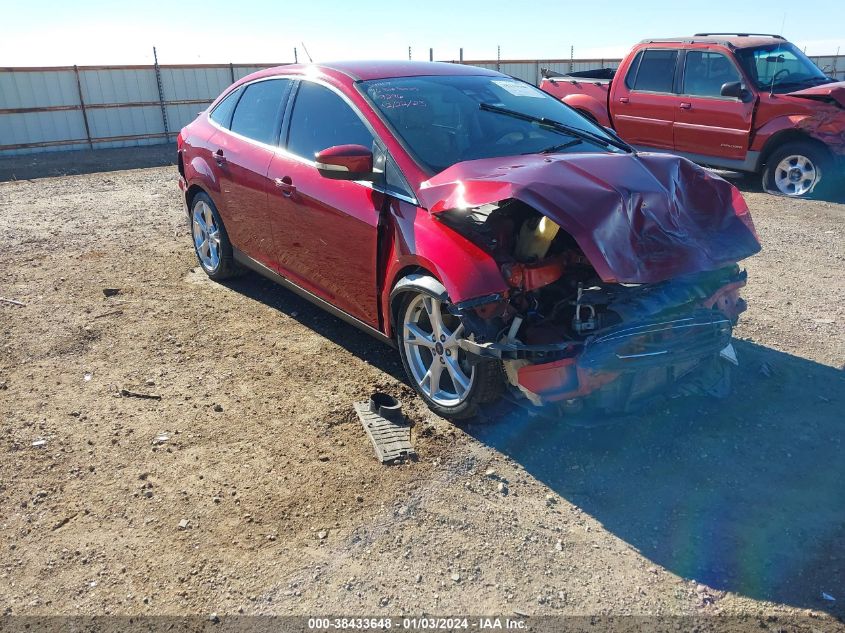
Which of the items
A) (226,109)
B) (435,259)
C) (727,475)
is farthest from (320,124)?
(727,475)

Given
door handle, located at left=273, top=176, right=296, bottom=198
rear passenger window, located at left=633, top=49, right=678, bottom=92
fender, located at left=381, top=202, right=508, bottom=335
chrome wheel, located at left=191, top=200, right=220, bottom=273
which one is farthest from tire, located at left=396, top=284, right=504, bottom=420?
rear passenger window, located at left=633, top=49, right=678, bottom=92

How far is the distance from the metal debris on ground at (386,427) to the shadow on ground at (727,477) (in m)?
0.41

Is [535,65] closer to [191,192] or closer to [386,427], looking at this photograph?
[191,192]

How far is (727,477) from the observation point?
129 inches

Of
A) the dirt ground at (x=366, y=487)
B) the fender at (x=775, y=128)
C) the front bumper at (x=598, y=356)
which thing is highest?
the fender at (x=775, y=128)

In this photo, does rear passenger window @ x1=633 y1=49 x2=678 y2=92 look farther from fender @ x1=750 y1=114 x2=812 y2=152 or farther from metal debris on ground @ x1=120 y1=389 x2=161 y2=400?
metal debris on ground @ x1=120 y1=389 x2=161 y2=400

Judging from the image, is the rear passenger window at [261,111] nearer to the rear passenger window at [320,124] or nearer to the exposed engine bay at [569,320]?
the rear passenger window at [320,124]

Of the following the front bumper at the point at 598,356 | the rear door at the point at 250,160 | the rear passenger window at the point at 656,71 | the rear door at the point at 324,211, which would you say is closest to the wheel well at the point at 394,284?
the rear door at the point at 324,211

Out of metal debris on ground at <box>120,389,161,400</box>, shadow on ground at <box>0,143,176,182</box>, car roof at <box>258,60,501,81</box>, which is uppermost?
car roof at <box>258,60,501,81</box>

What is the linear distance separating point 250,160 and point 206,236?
4.45ft

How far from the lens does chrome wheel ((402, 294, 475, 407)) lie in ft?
11.8

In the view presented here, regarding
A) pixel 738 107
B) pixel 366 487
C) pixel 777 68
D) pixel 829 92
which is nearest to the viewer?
pixel 366 487

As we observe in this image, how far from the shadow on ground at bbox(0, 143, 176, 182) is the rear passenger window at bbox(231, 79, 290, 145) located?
969cm

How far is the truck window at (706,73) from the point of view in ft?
30.4
